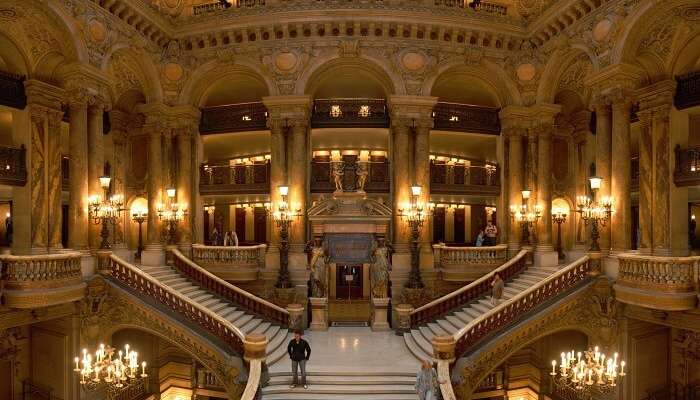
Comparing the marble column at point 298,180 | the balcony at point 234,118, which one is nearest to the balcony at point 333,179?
the marble column at point 298,180

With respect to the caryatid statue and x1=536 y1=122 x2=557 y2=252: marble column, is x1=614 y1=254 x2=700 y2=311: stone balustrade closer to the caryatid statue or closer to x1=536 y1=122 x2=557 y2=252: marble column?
x1=536 y1=122 x2=557 y2=252: marble column

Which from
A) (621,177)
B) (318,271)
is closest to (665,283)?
(621,177)

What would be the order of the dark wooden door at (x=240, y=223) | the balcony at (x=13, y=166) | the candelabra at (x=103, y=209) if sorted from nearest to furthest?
the balcony at (x=13, y=166) → the candelabra at (x=103, y=209) → the dark wooden door at (x=240, y=223)

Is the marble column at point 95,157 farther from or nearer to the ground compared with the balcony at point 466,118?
nearer to the ground

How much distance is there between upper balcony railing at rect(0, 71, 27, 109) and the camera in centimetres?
1419

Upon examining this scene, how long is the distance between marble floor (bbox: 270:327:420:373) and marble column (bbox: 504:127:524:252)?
6710 mm

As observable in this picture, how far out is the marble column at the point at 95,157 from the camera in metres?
15.1

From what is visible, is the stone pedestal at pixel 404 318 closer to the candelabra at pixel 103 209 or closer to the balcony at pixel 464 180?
the balcony at pixel 464 180

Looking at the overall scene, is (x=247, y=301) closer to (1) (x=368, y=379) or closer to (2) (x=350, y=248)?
(2) (x=350, y=248)

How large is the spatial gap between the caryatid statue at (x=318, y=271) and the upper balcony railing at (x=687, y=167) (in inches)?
464

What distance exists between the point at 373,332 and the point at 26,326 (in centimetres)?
1112

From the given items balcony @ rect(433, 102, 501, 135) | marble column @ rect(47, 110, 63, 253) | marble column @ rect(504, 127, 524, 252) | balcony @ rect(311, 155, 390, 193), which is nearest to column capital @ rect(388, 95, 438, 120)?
balcony @ rect(433, 102, 501, 135)

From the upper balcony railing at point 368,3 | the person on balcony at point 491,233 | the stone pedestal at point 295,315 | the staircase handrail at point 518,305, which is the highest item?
the upper balcony railing at point 368,3

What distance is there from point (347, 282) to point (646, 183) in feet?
40.3
